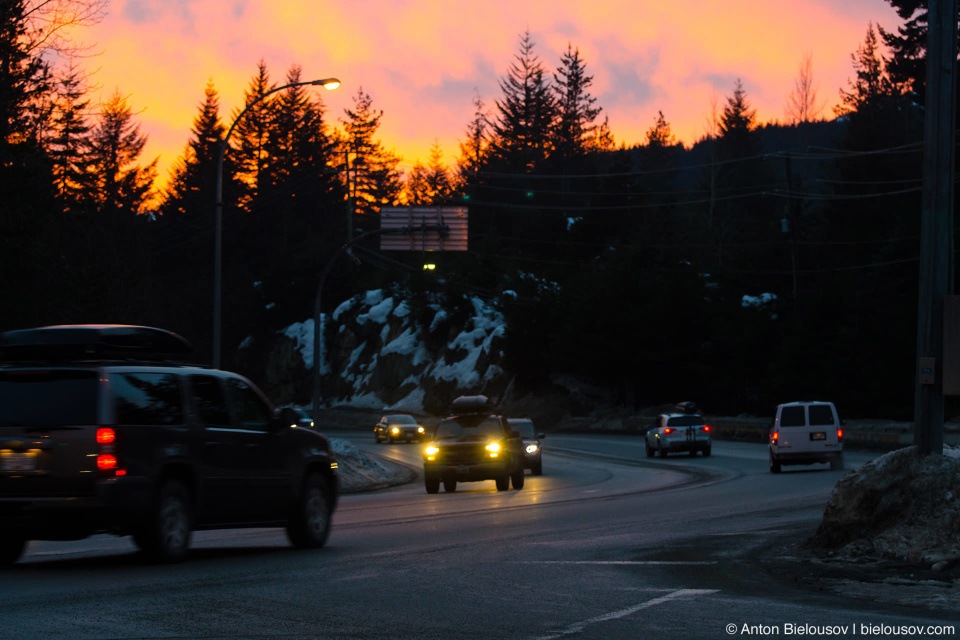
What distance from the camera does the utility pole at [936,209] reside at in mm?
12492

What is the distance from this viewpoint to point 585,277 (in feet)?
264

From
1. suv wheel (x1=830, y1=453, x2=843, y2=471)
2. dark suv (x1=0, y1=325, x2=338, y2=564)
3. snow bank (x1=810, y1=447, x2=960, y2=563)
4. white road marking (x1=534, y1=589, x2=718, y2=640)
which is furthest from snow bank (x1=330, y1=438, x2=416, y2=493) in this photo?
white road marking (x1=534, y1=589, x2=718, y2=640)

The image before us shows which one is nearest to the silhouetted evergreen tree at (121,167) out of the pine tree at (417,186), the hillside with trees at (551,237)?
the hillside with trees at (551,237)

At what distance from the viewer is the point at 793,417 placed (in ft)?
109

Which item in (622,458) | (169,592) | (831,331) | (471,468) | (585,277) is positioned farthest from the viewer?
(585,277)

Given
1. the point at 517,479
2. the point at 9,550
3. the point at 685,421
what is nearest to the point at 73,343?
the point at 9,550

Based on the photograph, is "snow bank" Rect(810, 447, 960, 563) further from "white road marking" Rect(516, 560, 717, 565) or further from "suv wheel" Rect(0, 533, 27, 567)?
"suv wheel" Rect(0, 533, 27, 567)

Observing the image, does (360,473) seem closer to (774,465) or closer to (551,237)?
(774,465)

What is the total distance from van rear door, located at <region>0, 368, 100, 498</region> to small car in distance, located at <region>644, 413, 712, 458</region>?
33.7m

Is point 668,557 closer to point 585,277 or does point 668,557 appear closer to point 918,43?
point 918,43

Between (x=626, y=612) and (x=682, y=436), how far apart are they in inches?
1376

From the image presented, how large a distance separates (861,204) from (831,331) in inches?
576

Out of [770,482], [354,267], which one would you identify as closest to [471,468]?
[770,482]

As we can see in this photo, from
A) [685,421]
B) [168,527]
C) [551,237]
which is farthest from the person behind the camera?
[551,237]
